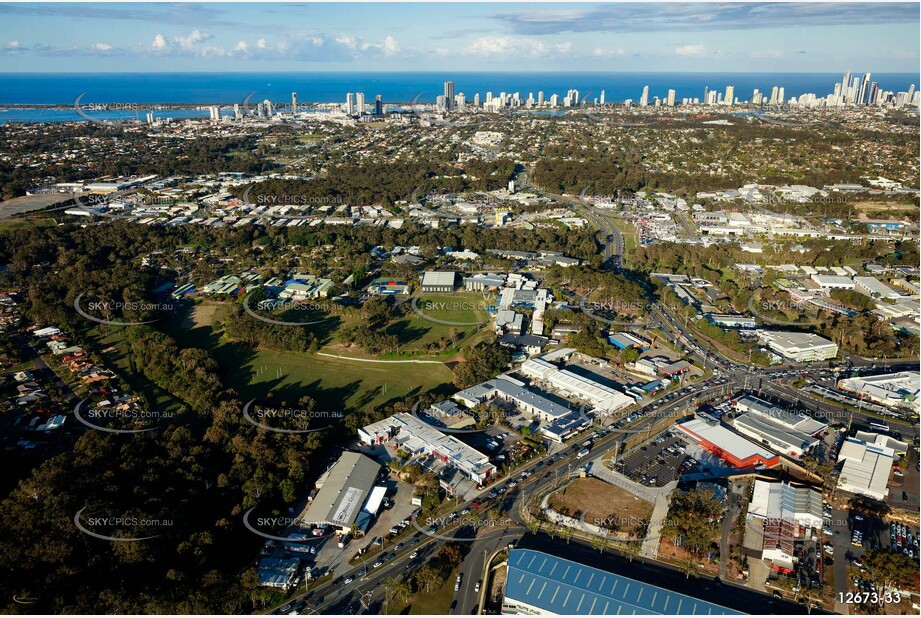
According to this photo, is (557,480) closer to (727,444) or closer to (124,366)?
(727,444)

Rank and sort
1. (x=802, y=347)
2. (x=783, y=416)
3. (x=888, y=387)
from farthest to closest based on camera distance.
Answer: (x=802, y=347), (x=888, y=387), (x=783, y=416)

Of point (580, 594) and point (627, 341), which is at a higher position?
point (627, 341)

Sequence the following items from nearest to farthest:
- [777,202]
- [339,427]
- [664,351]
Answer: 1. [339,427]
2. [664,351]
3. [777,202]

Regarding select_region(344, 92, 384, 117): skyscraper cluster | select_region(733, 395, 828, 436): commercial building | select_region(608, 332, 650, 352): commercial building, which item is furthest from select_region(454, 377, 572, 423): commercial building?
select_region(344, 92, 384, 117): skyscraper cluster

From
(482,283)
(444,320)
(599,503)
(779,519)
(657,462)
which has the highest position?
(482,283)

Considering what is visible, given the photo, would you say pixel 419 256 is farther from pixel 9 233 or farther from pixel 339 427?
pixel 9 233

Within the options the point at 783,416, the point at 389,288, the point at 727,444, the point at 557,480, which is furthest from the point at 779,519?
the point at 389,288

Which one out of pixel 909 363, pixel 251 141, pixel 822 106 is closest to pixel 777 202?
pixel 909 363

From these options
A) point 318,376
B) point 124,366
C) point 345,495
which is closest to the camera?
point 345,495
